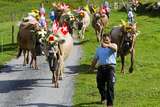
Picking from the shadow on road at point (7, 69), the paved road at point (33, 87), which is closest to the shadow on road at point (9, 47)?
the paved road at point (33, 87)

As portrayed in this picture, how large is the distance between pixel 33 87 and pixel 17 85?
2.89ft

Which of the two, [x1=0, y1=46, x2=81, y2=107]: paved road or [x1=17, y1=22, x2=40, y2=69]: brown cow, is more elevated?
[x1=17, y1=22, x2=40, y2=69]: brown cow

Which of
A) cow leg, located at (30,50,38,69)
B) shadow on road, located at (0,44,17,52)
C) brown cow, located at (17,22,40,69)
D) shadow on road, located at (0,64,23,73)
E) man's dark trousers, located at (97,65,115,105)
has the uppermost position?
man's dark trousers, located at (97,65,115,105)

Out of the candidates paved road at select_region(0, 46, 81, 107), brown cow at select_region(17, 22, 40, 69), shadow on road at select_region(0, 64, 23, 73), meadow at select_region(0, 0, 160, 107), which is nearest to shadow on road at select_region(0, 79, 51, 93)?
paved road at select_region(0, 46, 81, 107)

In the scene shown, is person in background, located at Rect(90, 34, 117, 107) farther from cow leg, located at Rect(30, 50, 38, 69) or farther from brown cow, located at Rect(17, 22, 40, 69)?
cow leg, located at Rect(30, 50, 38, 69)

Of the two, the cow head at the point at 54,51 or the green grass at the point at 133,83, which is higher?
the cow head at the point at 54,51

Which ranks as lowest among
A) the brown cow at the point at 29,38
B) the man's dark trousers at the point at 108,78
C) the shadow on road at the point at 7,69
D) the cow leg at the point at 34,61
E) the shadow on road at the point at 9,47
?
the shadow on road at the point at 9,47

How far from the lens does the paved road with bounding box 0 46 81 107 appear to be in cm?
1857

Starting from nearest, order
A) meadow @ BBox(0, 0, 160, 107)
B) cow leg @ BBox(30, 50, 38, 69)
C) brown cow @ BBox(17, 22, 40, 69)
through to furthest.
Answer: meadow @ BBox(0, 0, 160, 107) → brown cow @ BBox(17, 22, 40, 69) → cow leg @ BBox(30, 50, 38, 69)

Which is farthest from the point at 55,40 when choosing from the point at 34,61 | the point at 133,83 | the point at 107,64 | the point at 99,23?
the point at 99,23

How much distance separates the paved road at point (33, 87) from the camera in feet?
60.9

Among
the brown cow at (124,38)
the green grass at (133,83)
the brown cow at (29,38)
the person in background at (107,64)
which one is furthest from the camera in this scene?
the brown cow at (29,38)

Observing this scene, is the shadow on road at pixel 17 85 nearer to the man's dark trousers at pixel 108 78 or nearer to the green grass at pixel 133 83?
the green grass at pixel 133 83

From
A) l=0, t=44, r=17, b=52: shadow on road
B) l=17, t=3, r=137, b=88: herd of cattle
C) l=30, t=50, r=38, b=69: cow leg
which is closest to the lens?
l=17, t=3, r=137, b=88: herd of cattle
